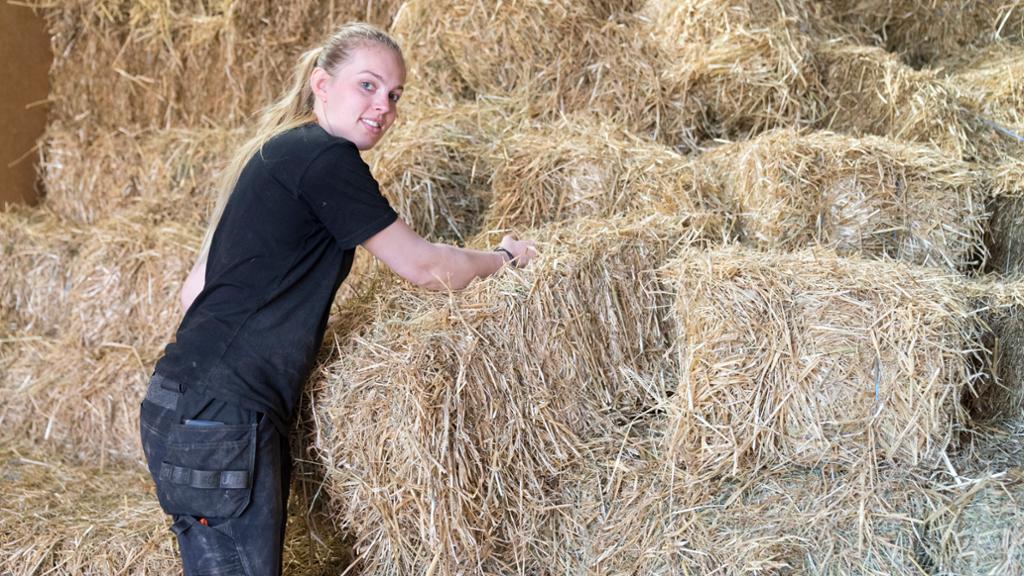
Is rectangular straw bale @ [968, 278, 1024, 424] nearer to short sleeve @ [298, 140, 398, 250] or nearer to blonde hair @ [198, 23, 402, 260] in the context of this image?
short sleeve @ [298, 140, 398, 250]

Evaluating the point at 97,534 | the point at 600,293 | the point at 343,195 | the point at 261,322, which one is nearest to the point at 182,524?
the point at 261,322

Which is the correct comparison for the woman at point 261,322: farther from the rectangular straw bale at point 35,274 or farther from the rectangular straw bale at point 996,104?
the rectangular straw bale at point 996,104

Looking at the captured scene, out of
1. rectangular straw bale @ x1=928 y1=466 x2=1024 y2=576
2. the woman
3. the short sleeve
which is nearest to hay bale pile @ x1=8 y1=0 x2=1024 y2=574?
rectangular straw bale @ x1=928 y1=466 x2=1024 y2=576

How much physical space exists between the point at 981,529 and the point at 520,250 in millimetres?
1304

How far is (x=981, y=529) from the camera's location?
222 cm

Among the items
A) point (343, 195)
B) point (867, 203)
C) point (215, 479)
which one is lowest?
point (215, 479)

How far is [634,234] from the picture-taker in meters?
2.66

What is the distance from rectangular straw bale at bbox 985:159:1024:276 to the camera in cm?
307

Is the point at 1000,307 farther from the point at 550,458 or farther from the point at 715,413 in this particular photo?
the point at 550,458

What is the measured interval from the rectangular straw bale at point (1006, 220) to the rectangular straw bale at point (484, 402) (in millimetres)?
1308

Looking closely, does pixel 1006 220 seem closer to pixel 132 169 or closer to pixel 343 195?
pixel 343 195

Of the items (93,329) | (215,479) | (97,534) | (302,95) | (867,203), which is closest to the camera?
(215,479)

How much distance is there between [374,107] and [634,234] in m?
0.84

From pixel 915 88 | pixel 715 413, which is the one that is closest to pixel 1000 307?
pixel 715 413
